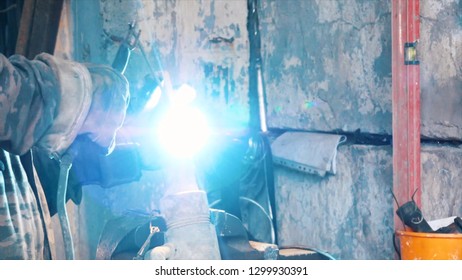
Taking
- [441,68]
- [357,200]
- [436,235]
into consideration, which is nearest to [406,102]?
[441,68]

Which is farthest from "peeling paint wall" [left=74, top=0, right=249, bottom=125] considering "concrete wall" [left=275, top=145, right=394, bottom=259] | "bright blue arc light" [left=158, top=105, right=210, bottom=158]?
"bright blue arc light" [left=158, top=105, right=210, bottom=158]

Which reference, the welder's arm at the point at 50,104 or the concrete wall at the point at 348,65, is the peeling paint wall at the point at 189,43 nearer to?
the concrete wall at the point at 348,65

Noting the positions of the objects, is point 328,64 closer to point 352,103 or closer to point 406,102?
point 352,103

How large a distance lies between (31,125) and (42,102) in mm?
62

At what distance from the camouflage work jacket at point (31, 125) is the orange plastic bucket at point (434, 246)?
1030mm

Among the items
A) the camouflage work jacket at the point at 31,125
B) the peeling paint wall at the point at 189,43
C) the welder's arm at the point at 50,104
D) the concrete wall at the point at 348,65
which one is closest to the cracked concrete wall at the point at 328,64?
the concrete wall at the point at 348,65

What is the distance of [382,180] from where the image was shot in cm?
240

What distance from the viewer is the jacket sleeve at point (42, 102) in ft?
5.10

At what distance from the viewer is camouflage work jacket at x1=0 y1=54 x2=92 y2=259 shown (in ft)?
5.15

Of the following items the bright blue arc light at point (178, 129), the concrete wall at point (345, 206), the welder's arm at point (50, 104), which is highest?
the welder's arm at point (50, 104)

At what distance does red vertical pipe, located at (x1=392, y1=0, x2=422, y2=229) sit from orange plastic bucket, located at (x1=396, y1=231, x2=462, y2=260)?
0.14 meters
